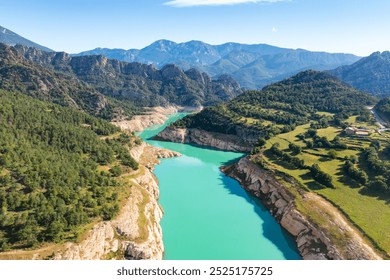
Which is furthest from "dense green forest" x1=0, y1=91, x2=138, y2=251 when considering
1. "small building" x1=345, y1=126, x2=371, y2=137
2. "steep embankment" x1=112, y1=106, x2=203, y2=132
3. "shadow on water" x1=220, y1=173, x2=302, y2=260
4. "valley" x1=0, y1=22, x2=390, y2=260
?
"steep embankment" x1=112, y1=106, x2=203, y2=132

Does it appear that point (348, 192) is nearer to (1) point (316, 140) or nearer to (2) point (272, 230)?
(2) point (272, 230)

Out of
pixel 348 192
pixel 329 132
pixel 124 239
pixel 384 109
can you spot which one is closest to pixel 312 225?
pixel 348 192

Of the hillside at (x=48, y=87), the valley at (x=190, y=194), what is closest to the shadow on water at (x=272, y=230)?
the valley at (x=190, y=194)

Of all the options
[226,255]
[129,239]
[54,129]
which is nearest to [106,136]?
[54,129]

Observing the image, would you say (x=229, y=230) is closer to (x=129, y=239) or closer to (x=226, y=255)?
(x=226, y=255)

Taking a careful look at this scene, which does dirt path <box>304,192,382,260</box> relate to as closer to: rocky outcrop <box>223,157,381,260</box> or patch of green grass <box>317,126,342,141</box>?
rocky outcrop <box>223,157,381,260</box>

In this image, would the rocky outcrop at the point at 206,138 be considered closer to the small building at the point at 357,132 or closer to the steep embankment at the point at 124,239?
the small building at the point at 357,132
